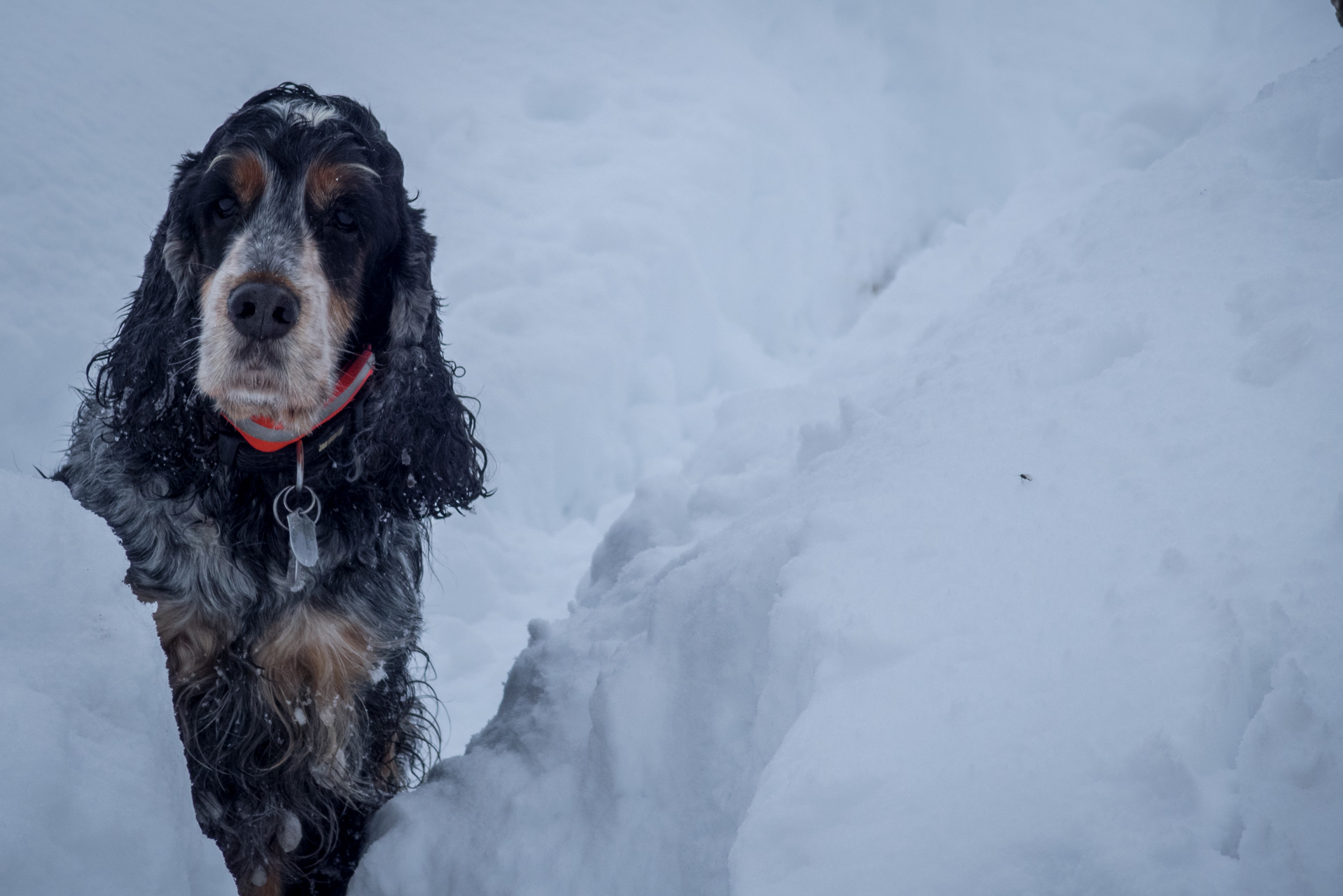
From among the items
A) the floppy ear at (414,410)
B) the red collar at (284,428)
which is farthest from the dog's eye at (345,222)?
the red collar at (284,428)

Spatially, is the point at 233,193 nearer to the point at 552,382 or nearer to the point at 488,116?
the point at 552,382

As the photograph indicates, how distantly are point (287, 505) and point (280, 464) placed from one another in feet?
0.35

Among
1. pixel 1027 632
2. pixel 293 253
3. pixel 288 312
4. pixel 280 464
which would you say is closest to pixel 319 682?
pixel 280 464

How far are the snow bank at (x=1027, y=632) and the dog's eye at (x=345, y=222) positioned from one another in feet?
3.98

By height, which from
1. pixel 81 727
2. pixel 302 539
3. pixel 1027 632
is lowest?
pixel 1027 632

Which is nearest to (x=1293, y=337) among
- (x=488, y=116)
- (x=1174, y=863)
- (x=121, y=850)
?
(x=1174, y=863)

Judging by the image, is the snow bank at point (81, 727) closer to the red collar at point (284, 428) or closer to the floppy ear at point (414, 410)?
the red collar at point (284, 428)

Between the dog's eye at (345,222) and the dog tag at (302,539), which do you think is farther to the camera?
the dog's eye at (345,222)

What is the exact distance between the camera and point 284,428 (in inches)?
81.3

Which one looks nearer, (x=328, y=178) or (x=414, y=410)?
(x=328, y=178)

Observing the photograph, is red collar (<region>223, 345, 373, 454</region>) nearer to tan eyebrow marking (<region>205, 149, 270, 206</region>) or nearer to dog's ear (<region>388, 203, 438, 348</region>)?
dog's ear (<region>388, 203, 438, 348</region>)

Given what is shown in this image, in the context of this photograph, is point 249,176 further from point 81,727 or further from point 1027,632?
point 1027,632

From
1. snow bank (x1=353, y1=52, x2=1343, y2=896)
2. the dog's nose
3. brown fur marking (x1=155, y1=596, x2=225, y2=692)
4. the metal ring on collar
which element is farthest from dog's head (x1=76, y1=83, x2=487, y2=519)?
snow bank (x1=353, y1=52, x2=1343, y2=896)

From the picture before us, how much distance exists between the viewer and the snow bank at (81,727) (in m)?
1.16
